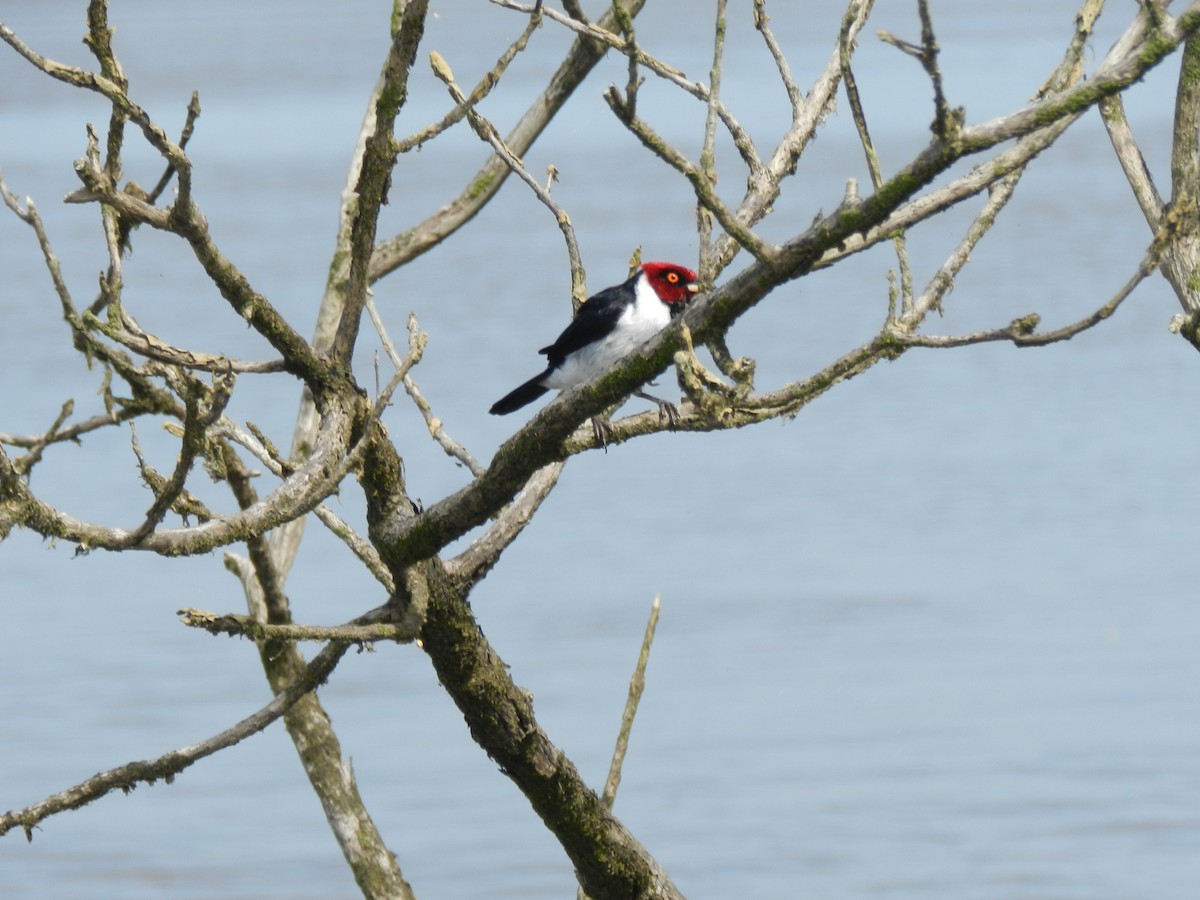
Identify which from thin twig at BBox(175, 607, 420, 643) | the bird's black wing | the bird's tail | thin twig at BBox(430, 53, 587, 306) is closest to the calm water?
the bird's tail

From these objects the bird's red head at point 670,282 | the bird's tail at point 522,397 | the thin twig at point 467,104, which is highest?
the bird's red head at point 670,282

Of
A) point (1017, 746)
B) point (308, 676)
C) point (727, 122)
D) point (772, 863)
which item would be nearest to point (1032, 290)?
point (1017, 746)

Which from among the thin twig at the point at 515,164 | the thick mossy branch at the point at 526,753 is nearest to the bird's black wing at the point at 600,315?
the thin twig at the point at 515,164

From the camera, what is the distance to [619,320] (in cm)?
502

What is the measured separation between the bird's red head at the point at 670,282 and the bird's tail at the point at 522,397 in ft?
1.73

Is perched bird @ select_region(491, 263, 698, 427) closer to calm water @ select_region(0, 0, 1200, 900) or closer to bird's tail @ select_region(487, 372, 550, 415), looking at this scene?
bird's tail @ select_region(487, 372, 550, 415)

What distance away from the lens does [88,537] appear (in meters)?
2.39

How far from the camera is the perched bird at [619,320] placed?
5.00 metres

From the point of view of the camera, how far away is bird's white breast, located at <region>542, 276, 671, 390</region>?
5004 millimetres

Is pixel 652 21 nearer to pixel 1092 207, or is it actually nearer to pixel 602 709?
pixel 1092 207

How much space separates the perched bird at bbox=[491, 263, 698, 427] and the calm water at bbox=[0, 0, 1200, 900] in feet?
7.51

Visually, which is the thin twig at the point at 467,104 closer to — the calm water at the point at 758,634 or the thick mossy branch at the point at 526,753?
the thick mossy branch at the point at 526,753

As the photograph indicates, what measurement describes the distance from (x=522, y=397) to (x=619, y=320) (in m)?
0.71

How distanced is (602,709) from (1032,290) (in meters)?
7.84
